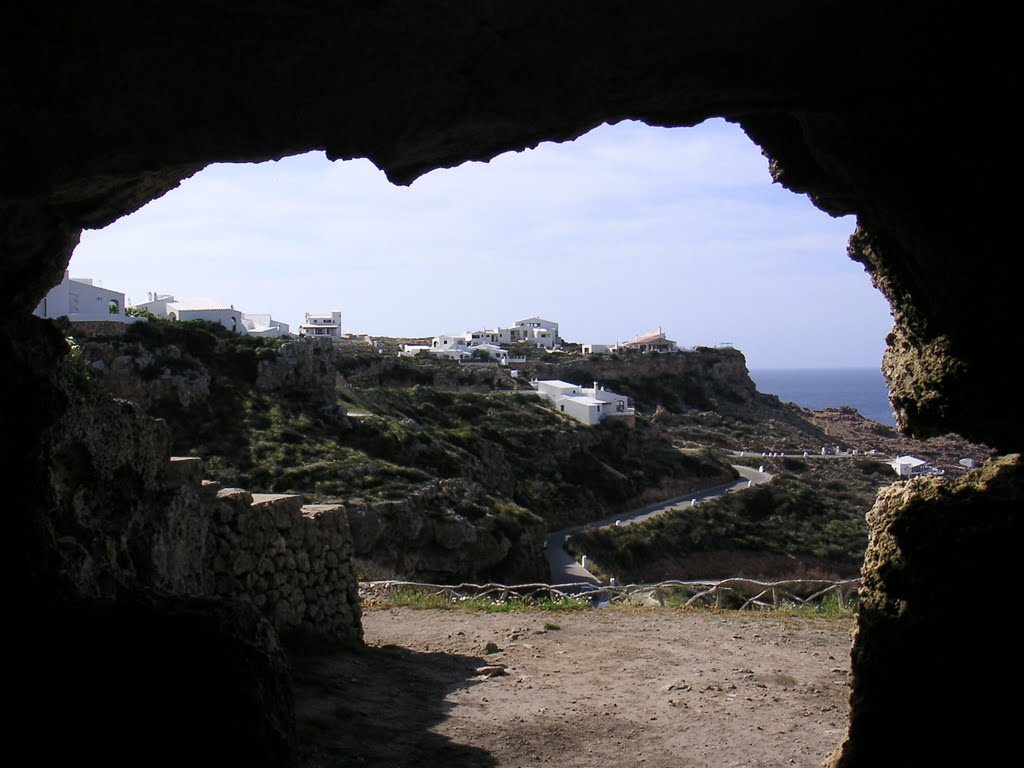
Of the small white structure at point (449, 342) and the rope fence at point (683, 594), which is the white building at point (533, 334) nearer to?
the small white structure at point (449, 342)

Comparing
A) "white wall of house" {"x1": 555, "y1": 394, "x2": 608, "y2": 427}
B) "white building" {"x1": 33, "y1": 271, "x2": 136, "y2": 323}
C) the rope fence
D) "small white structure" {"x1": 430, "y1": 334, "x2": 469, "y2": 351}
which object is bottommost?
the rope fence

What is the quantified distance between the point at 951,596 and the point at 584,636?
731 centimetres

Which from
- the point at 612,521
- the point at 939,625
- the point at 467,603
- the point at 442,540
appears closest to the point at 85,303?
the point at 442,540

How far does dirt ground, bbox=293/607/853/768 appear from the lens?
7.04 metres

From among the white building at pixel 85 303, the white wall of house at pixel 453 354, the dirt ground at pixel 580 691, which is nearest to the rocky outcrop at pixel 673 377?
the white wall of house at pixel 453 354

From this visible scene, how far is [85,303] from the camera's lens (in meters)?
34.9

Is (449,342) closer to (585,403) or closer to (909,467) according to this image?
(585,403)

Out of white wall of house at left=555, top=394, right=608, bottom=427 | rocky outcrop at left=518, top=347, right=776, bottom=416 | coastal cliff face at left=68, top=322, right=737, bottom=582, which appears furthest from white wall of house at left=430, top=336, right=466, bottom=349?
coastal cliff face at left=68, top=322, right=737, bottom=582

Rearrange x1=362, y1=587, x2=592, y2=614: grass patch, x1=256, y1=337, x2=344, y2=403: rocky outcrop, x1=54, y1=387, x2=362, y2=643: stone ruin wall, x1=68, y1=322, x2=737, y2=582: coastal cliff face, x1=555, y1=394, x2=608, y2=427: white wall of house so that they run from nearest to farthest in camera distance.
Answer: x1=54, y1=387, x2=362, y2=643: stone ruin wall < x1=362, y1=587, x2=592, y2=614: grass patch < x1=68, y1=322, x2=737, y2=582: coastal cliff face < x1=256, y1=337, x2=344, y2=403: rocky outcrop < x1=555, y1=394, x2=608, y2=427: white wall of house

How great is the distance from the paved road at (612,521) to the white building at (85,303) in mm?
17288

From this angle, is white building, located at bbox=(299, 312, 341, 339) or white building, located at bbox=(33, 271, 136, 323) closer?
white building, located at bbox=(33, 271, 136, 323)

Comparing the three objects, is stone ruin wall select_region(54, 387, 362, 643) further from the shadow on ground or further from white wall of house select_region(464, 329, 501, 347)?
white wall of house select_region(464, 329, 501, 347)

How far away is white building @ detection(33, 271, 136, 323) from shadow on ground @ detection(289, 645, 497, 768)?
1006 inches

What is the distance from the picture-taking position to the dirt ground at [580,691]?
23.1ft
